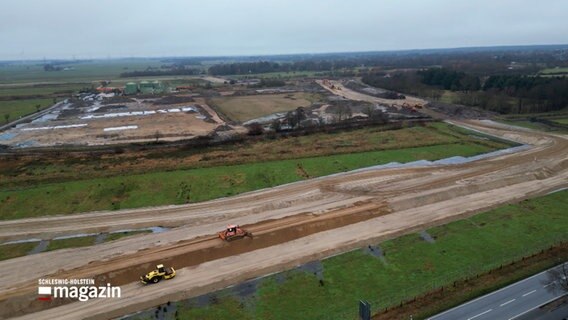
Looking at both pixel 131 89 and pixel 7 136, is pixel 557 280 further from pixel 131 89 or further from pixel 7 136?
pixel 131 89

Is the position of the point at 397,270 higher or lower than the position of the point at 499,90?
lower

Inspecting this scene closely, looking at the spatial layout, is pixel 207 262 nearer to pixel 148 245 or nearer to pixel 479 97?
pixel 148 245

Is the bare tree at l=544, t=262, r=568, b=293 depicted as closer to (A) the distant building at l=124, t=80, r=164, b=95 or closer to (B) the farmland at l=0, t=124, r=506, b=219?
(B) the farmland at l=0, t=124, r=506, b=219

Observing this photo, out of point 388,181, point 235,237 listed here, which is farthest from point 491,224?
point 235,237

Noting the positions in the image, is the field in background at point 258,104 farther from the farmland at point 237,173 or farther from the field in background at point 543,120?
the field in background at point 543,120

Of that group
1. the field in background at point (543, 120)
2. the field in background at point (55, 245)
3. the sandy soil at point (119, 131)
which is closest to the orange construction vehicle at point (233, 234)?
the field in background at point (55, 245)

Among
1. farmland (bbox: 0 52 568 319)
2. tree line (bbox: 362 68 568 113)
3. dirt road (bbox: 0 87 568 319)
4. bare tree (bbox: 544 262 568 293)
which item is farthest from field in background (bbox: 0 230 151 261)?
tree line (bbox: 362 68 568 113)

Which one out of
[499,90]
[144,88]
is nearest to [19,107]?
[144,88]
